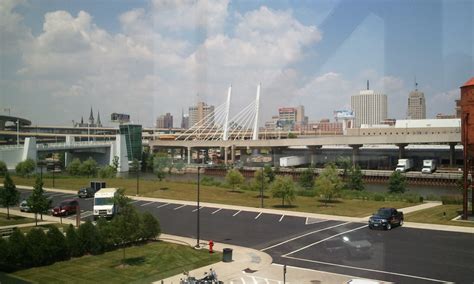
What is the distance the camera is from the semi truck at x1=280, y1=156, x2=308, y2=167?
74975 millimetres

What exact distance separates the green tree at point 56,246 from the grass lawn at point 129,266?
277 millimetres

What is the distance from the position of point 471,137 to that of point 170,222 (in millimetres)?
14949

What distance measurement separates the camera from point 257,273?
13.3m

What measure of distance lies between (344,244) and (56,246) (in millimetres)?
9858

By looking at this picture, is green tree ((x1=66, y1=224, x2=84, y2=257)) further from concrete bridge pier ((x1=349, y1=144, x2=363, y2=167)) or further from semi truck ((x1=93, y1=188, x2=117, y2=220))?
concrete bridge pier ((x1=349, y1=144, x2=363, y2=167))

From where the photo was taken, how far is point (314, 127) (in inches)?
7643

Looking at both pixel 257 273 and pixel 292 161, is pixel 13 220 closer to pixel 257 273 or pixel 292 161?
pixel 257 273

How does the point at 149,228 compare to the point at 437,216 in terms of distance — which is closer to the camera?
the point at 149,228

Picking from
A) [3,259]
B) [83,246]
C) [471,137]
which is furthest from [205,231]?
[471,137]

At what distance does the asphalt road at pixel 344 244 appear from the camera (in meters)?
13.3

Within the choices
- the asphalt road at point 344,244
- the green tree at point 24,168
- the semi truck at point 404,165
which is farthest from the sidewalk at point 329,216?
the semi truck at point 404,165

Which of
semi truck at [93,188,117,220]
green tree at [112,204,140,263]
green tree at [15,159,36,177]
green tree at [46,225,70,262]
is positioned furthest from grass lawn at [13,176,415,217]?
green tree at [46,225,70,262]

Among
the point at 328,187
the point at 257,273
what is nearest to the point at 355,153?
the point at 328,187

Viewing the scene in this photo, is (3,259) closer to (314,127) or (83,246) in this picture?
(83,246)
